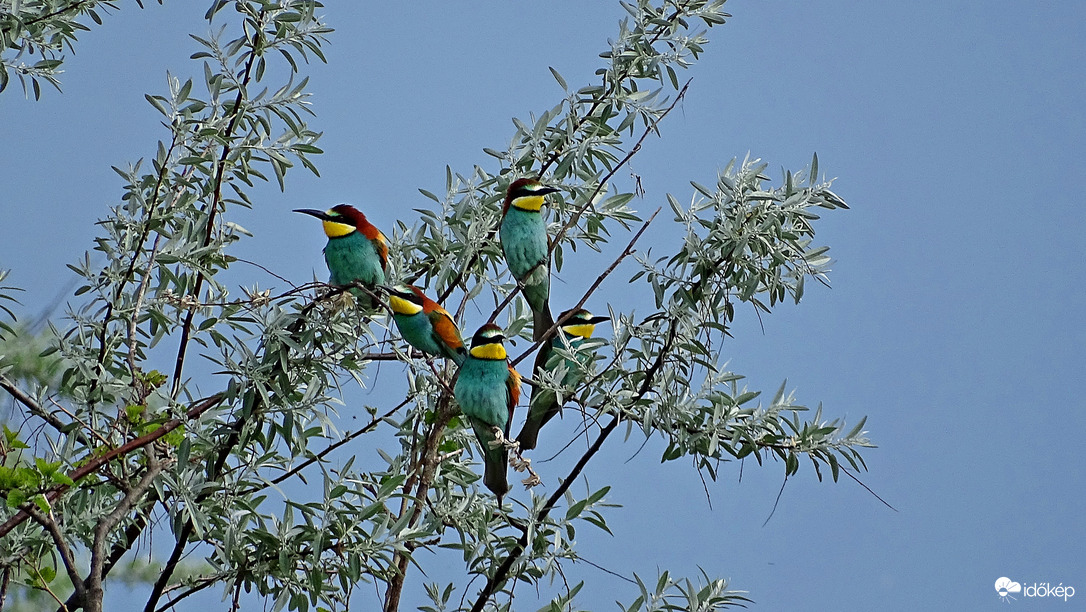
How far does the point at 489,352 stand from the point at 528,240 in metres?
0.37

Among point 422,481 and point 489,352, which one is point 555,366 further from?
point 422,481

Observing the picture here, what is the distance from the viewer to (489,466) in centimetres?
223

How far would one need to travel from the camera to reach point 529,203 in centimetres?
246

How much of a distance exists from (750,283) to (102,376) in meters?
1.37

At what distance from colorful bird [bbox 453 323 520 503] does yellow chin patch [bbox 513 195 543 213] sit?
0.37 m

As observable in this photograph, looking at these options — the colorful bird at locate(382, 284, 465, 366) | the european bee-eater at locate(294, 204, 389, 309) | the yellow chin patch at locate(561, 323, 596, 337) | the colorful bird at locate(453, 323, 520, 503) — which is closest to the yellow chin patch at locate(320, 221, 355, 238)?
the european bee-eater at locate(294, 204, 389, 309)

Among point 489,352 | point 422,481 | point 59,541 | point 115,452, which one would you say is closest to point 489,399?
point 489,352

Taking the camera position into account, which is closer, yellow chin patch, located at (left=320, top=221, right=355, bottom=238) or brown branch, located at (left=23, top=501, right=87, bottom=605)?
brown branch, located at (left=23, top=501, right=87, bottom=605)

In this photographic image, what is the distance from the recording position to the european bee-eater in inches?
101

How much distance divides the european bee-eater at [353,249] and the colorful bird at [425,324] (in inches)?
7.4

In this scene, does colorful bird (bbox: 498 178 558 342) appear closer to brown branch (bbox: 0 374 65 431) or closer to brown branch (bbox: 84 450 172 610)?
brown branch (bbox: 84 450 172 610)

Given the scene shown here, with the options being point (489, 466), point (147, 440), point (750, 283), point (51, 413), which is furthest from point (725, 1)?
point (51, 413)

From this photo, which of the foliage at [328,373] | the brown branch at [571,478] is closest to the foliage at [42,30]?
the foliage at [328,373]

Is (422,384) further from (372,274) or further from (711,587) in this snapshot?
(711,587)
